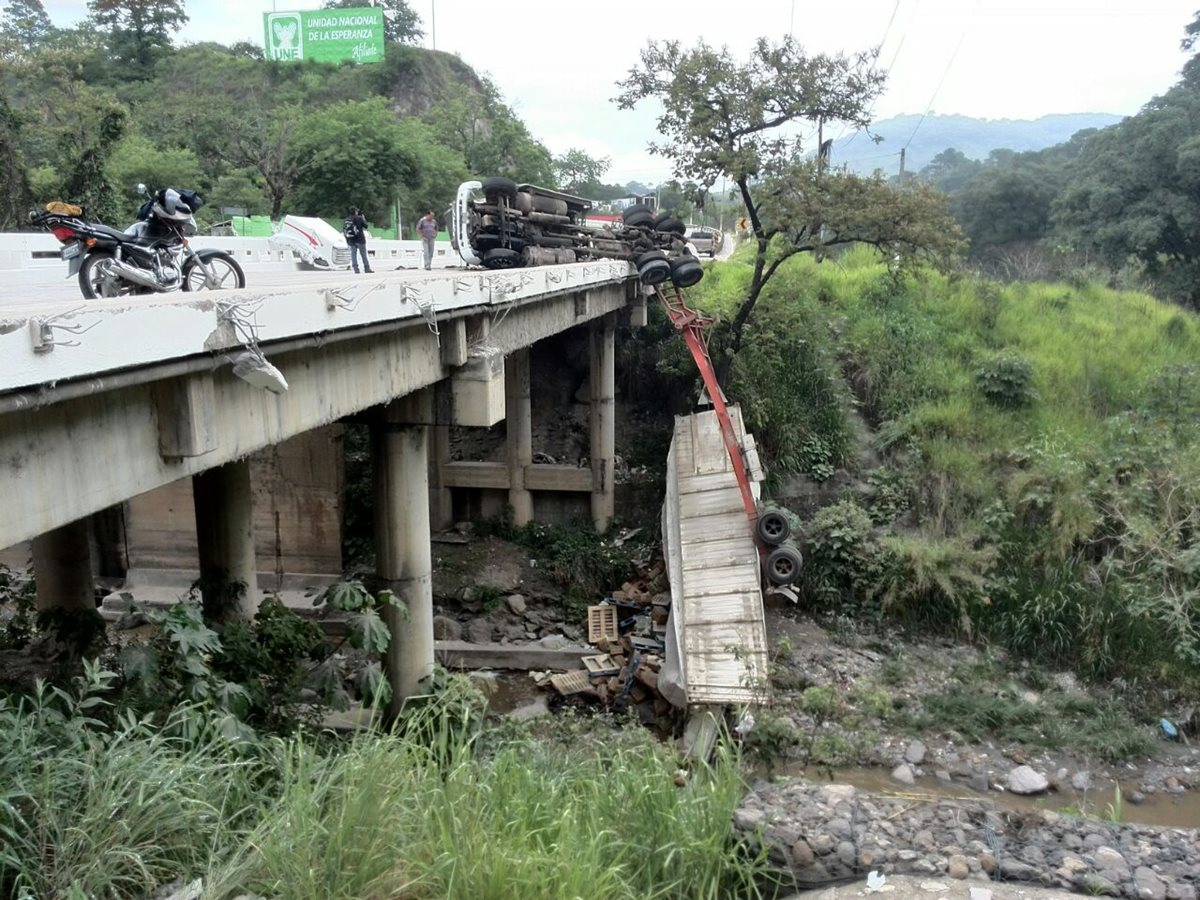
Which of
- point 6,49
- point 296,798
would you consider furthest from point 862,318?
point 6,49

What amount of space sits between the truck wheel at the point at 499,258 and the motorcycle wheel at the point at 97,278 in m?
6.38

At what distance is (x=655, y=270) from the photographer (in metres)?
13.1

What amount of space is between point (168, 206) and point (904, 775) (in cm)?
906

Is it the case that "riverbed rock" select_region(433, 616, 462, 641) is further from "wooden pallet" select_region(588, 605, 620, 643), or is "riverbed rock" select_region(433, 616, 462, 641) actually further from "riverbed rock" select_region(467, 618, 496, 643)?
"wooden pallet" select_region(588, 605, 620, 643)

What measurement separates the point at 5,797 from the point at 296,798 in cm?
95

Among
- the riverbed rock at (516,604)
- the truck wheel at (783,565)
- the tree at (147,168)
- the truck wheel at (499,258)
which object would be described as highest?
the tree at (147,168)

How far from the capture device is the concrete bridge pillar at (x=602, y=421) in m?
16.5

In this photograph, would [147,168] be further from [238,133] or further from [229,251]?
[229,251]

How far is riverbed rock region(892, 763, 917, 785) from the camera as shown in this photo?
936cm

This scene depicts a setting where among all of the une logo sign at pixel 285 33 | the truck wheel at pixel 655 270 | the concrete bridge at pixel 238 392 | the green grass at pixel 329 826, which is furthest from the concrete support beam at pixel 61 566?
the une logo sign at pixel 285 33

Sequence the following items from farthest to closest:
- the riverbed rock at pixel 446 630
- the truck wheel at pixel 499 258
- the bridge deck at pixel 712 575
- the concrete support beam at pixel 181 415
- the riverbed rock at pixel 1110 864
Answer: the riverbed rock at pixel 446 630, the truck wheel at pixel 499 258, the bridge deck at pixel 712 575, the riverbed rock at pixel 1110 864, the concrete support beam at pixel 181 415

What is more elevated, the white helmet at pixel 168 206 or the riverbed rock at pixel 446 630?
the white helmet at pixel 168 206

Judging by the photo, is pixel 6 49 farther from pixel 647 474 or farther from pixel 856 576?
pixel 856 576

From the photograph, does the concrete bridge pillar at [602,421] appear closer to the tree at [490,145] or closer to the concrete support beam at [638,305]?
the concrete support beam at [638,305]
